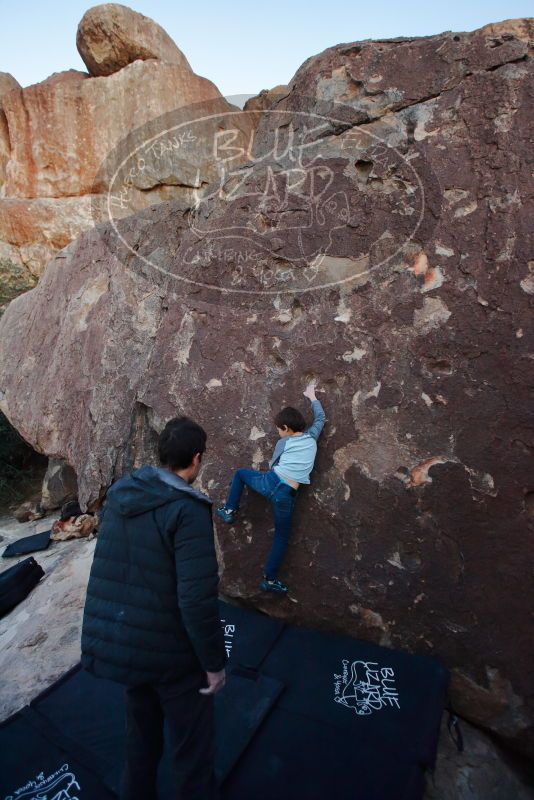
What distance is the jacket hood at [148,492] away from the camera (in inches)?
57.9

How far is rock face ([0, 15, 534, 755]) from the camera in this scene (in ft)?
7.27

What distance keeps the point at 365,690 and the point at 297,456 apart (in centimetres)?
106

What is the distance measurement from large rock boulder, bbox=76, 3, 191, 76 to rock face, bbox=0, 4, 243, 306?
0.06 feet

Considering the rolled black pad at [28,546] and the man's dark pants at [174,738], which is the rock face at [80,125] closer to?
the rolled black pad at [28,546]

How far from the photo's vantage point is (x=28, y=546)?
4.21 metres

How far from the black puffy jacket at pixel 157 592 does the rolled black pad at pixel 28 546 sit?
3023 millimetres

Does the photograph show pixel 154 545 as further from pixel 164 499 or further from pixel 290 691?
pixel 290 691

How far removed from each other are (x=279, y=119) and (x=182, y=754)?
3.33 m

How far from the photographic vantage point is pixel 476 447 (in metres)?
2.26

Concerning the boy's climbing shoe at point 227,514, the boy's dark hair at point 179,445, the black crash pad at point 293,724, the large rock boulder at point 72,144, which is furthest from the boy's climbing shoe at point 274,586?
the large rock boulder at point 72,144

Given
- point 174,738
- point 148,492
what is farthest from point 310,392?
point 174,738

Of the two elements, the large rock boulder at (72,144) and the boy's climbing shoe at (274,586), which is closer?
the boy's climbing shoe at (274,586)

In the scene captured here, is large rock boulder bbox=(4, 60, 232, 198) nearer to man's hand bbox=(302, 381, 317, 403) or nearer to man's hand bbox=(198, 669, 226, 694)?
man's hand bbox=(302, 381, 317, 403)

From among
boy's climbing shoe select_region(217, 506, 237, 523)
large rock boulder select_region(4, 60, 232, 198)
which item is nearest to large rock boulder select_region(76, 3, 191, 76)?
large rock boulder select_region(4, 60, 232, 198)
